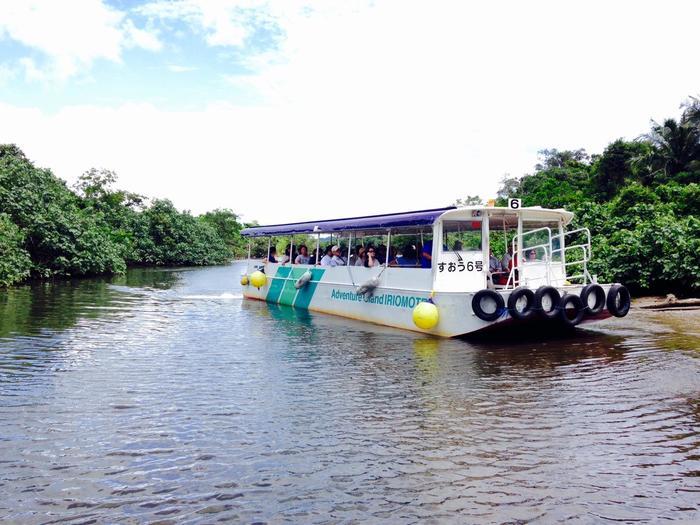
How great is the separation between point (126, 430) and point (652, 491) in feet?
16.2

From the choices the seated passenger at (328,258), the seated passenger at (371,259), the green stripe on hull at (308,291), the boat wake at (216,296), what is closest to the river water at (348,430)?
the seated passenger at (371,259)

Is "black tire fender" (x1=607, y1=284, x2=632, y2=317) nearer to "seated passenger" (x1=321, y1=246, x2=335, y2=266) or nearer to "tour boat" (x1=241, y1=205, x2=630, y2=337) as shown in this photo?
"tour boat" (x1=241, y1=205, x2=630, y2=337)

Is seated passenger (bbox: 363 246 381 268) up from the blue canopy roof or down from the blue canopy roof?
down

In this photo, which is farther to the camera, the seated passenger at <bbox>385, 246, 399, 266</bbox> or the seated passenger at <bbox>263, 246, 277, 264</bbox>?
the seated passenger at <bbox>263, 246, 277, 264</bbox>

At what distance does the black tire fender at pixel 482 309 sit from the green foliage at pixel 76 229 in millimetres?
18796

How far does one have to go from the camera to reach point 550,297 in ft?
38.2

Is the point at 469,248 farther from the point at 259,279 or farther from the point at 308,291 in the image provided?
the point at 259,279

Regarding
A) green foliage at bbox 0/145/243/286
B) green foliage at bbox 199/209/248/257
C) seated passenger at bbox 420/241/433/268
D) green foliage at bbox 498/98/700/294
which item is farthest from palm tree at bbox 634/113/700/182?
green foliage at bbox 199/209/248/257

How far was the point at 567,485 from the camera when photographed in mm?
4980

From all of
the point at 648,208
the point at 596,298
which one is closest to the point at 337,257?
the point at 596,298

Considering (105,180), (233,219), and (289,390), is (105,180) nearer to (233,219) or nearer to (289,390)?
(233,219)

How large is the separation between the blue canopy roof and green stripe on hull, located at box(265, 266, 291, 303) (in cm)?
121

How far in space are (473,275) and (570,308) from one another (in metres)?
1.97

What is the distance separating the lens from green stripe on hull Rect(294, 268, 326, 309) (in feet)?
57.4
